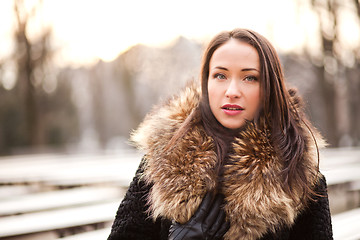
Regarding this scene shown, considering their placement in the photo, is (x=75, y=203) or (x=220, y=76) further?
(x=75, y=203)

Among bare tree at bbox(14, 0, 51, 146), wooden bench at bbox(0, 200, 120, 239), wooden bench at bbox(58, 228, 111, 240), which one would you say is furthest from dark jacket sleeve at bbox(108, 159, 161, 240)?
bare tree at bbox(14, 0, 51, 146)

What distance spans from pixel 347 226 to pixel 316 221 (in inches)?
66.1

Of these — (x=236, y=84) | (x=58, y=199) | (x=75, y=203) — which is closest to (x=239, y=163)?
(x=236, y=84)

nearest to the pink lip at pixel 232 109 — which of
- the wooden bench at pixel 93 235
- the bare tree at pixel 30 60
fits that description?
the wooden bench at pixel 93 235

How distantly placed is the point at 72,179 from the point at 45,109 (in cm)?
1247

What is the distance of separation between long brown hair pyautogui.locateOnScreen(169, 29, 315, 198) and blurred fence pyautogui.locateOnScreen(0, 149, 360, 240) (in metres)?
0.26

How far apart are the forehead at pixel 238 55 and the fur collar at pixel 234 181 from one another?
11.5 inches

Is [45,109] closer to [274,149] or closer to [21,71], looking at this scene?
[21,71]

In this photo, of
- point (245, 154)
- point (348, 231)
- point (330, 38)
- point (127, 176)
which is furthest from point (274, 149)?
point (330, 38)

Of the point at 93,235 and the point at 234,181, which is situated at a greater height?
the point at 234,181

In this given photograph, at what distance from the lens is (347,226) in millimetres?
3168

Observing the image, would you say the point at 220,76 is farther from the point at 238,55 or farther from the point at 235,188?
the point at 235,188

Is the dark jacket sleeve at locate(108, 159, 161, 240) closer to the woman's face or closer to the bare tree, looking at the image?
the woman's face

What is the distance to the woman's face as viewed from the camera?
1728mm
